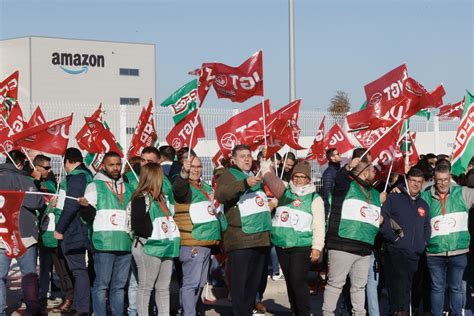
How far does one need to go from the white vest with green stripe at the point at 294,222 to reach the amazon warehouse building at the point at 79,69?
47.8 m

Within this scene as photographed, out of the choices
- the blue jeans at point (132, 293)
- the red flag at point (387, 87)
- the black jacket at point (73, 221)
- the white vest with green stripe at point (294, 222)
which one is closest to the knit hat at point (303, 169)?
the white vest with green stripe at point (294, 222)

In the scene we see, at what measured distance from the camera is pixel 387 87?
13.4 m

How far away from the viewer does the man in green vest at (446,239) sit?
458 inches

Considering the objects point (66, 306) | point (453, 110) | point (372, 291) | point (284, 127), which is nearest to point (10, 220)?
point (66, 306)

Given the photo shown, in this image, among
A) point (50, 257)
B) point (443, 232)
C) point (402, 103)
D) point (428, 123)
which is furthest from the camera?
point (428, 123)

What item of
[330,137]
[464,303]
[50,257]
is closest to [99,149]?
[50,257]

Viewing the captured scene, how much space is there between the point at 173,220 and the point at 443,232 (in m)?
2.97

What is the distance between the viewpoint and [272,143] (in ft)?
45.5

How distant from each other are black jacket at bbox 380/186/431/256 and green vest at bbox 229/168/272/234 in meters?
1.28

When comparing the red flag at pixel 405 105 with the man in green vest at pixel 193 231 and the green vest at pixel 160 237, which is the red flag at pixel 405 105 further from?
A: the green vest at pixel 160 237

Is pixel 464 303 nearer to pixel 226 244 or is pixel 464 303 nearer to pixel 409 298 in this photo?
pixel 409 298

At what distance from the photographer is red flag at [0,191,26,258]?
36.3ft

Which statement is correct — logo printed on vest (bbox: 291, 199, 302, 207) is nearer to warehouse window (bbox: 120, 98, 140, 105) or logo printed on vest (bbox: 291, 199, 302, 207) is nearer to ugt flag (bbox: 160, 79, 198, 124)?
ugt flag (bbox: 160, 79, 198, 124)

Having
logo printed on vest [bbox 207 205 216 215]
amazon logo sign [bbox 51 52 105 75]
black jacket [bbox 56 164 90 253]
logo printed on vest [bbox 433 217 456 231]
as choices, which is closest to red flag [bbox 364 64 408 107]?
logo printed on vest [bbox 433 217 456 231]
